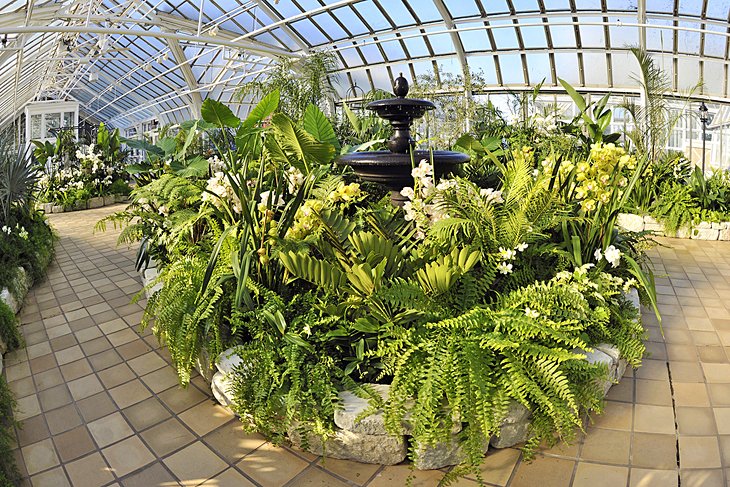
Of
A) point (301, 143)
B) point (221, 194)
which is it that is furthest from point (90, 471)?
point (301, 143)

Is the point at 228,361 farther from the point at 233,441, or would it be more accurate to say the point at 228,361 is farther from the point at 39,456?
the point at 39,456

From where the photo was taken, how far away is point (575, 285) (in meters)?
2.26

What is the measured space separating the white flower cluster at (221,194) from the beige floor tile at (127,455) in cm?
125

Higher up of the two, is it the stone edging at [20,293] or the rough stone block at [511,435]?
the stone edging at [20,293]

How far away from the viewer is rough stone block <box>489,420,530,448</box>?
193cm

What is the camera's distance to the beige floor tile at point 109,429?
2.05 metres

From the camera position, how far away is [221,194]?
2.74 m

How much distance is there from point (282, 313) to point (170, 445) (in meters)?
0.68

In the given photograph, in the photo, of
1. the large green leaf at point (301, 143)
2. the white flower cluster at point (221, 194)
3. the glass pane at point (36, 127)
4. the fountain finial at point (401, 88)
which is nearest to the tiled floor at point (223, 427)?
the white flower cluster at point (221, 194)

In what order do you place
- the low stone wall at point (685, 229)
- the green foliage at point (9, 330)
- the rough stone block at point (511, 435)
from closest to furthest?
the rough stone block at point (511, 435) < the green foliage at point (9, 330) < the low stone wall at point (685, 229)

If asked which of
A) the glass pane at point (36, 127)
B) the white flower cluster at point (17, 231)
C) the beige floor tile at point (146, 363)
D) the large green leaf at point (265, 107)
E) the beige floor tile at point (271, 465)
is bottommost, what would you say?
the beige floor tile at point (271, 465)

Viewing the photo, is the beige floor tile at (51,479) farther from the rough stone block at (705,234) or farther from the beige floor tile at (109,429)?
the rough stone block at (705,234)

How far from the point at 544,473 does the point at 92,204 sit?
947 centimetres

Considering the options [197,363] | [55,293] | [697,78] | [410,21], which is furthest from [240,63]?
[197,363]
